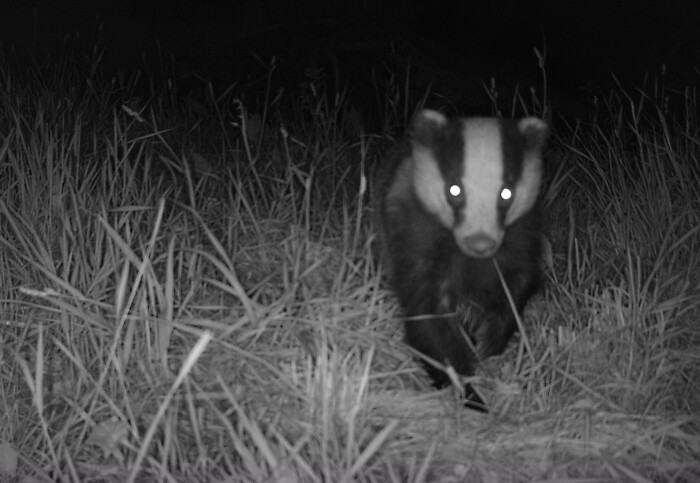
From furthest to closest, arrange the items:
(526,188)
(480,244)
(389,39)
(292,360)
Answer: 1. (389,39)
2. (526,188)
3. (480,244)
4. (292,360)

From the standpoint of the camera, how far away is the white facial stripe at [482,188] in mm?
2623

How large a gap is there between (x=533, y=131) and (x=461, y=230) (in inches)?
17.0

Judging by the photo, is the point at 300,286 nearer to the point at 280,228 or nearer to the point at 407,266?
the point at 407,266

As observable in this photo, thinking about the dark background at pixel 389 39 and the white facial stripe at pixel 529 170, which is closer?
the white facial stripe at pixel 529 170

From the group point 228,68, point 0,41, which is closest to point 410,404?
point 0,41

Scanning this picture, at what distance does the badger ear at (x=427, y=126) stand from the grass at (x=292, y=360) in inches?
15.5

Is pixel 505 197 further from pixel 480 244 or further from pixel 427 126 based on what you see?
pixel 427 126

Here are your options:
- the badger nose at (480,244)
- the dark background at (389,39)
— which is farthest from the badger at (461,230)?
the dark background at (389,39)

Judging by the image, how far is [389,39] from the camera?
579cm

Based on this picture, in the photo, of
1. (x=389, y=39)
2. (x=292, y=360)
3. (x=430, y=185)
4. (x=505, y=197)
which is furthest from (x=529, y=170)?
(x=389, y=39)

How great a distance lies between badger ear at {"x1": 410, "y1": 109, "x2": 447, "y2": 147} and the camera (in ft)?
9.09

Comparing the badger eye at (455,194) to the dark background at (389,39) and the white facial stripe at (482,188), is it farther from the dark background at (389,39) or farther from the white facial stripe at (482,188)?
the dark background at (389,39)

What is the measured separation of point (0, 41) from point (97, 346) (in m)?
3.21

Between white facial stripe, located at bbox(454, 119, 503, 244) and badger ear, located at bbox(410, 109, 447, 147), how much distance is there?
15 centimetres
